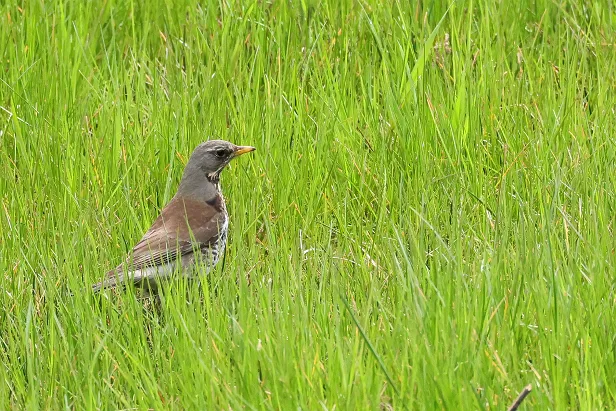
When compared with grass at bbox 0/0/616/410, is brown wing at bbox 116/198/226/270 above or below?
below

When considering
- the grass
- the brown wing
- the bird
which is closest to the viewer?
the grass

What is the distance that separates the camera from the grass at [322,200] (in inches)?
133

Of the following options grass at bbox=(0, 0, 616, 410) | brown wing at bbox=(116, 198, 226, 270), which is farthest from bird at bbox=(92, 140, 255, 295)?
grass at bbox=(0, 0, 616, 410)

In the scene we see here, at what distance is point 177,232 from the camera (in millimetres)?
4719

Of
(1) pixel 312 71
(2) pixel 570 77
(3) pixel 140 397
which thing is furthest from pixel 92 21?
(3) pixel 140 397

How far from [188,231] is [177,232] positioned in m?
0.08

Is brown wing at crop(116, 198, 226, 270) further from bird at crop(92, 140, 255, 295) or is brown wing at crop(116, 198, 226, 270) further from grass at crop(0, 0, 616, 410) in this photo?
grass at crop(0, 0, 616, 410)

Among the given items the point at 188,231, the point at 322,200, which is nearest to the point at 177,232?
the point at 188,231

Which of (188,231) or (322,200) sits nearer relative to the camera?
(188,231)

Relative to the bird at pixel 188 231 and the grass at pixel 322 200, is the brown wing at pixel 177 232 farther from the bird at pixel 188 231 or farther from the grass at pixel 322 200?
the grass at pixel 322 200

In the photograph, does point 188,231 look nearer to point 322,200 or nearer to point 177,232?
point 177,232

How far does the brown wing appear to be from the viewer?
455cm

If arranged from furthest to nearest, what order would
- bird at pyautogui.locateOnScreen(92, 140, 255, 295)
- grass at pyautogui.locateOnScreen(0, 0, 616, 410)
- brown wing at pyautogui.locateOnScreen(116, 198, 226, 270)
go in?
brown wing at pyautogui.locateOnScreen(116, 198, 226, 270), bird at pyautogui.locateOnScreen(92, 140, 255, 295), grass at pyautogui.locateOnScreen(0, 0, 616, 410)

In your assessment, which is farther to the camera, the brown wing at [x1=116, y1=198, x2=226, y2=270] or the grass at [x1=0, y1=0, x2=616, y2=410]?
the brown wing at [x1=116, y1=198, x2=226, y2=270]
